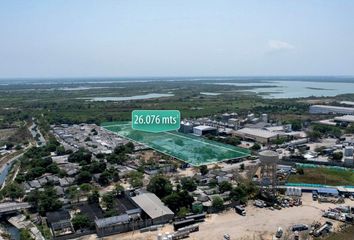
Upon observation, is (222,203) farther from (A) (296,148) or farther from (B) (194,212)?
(A) (296,148)

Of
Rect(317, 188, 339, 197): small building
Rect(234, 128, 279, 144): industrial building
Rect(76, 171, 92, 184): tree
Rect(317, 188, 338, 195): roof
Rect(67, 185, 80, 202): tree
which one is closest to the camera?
Rect(67, 185, 80, 202): tree

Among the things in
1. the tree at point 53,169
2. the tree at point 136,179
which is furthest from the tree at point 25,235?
the tree at point 53,169

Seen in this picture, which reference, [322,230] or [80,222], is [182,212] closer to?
[80,222]

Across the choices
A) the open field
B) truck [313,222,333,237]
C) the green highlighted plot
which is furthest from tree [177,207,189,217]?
the green highlighted plot

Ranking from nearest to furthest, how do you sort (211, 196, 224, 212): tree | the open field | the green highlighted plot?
1. the open field
2. (211, 196, 224, 212): tree
3. the green highlighted plot

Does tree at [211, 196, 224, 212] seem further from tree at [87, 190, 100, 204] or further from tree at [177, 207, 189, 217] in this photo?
tree at [87, 190, 100, 204]

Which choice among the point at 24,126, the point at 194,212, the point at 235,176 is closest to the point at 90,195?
the point at 194,212

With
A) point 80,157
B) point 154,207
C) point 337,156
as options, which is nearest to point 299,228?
point 154,207
